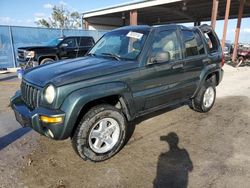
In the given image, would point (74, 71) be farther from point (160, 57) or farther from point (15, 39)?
point (15, 39)

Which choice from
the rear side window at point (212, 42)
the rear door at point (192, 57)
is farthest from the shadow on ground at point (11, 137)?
the rear side window at point (212, 42)

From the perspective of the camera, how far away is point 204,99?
214 inches

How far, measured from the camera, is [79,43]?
11492 mm

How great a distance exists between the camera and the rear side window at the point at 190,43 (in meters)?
4.57

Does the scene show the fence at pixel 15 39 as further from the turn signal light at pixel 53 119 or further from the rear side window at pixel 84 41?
the turn signal light at pixel 53 119

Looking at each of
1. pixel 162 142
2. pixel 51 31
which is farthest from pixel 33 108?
pixel 51 31

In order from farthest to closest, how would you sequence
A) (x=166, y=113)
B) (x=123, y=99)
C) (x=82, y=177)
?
(x=166, y=113)
(x=123, y=99)
(x=82, y=177)

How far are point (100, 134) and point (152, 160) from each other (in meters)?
0.86

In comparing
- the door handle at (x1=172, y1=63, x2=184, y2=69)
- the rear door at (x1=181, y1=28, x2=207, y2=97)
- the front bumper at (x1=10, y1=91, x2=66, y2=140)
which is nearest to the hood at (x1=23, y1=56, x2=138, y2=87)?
the front bumper at (x1=10, y1=91, x2=66, y2=140)

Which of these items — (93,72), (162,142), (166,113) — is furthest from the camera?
(166,113)

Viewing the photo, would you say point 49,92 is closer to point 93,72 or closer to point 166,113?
point 93,72

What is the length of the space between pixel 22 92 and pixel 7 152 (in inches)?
38.3

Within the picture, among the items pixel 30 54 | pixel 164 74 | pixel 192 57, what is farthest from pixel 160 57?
pixel 30 54

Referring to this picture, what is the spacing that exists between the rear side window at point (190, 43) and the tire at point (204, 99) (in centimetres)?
93
